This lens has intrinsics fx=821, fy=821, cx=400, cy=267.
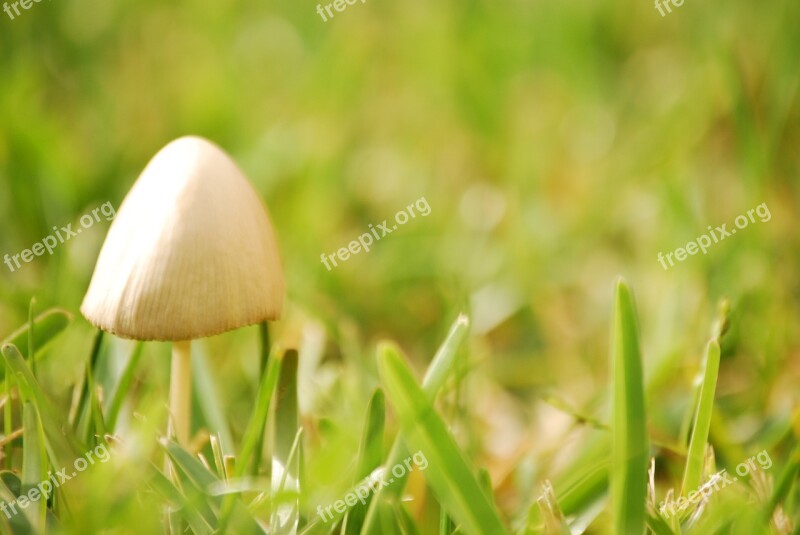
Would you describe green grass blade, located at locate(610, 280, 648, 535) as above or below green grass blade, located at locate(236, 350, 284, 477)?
below

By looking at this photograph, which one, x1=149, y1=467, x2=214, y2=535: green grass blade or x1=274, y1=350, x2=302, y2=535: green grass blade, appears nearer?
x1=149, y1=467, x2=214, y2=535: green grass blade

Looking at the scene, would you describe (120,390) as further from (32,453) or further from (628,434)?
(628,434)

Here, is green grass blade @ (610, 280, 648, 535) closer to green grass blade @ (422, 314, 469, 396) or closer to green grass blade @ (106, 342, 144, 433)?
green grass blade @ (422, 314, 469, 396)

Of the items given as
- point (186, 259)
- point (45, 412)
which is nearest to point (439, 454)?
point (186, 259)

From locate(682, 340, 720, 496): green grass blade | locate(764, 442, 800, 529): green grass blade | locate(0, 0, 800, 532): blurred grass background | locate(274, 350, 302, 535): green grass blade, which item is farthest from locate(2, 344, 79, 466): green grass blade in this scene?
locate(764, 442, 800, 529): green grass blade

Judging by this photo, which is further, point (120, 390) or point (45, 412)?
point (120, 390)

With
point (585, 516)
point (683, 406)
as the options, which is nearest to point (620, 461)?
point (585, 516)

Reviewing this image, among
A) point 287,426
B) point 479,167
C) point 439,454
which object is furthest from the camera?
point 479,167
